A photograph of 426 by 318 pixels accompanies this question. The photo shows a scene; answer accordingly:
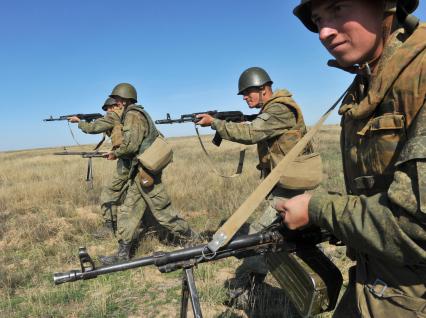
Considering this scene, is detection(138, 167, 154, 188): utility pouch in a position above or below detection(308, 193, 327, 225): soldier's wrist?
below

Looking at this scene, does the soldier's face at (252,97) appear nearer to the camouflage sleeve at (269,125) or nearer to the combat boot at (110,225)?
the camouflage sleeve at (269,125)

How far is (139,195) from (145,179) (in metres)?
0.33

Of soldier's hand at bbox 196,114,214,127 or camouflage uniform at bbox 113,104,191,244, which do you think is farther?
camouflage uniform at bbox 113,104,191,244

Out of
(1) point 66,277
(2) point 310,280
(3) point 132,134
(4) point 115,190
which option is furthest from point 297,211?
(4) point 115,190

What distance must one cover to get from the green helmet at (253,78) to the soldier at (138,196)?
2013 millimetres

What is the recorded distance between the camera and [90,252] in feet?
19.9

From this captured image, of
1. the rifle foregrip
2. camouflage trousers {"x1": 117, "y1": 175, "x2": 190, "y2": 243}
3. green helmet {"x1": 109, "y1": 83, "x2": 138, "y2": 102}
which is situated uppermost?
green helmet {"x1": 109, "y1": 83, "x2": 138, "y2": 102}

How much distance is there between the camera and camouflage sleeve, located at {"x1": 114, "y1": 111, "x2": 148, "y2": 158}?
19.5 feet

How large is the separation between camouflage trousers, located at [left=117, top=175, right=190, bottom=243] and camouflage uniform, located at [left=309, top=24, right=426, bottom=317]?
14.3 ft

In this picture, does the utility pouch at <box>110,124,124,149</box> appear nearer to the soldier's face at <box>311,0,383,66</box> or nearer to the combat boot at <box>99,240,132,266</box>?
the combat boot at <box>99,240,132,266</box>

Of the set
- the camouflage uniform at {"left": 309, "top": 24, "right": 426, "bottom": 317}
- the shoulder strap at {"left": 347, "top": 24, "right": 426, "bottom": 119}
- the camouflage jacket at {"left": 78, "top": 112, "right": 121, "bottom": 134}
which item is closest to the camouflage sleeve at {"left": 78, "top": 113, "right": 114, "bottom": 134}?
the camouflage jacket at {"left": 78, "top": 112, "right": 121, "bottom": 134}

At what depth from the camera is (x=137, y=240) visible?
6359 mm

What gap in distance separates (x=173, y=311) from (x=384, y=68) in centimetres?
359

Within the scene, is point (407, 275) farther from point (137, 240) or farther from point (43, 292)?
point (137, 240)
